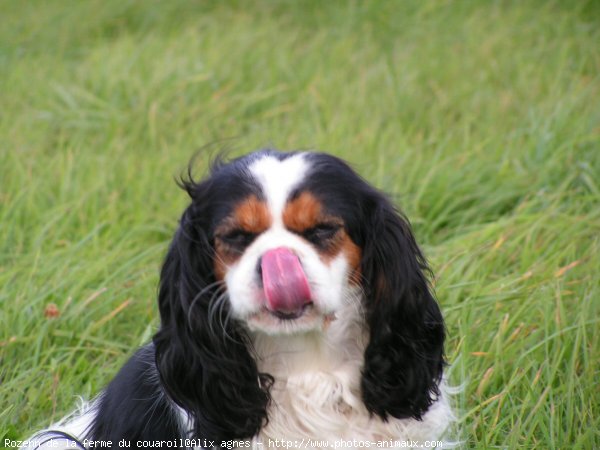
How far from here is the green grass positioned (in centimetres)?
321

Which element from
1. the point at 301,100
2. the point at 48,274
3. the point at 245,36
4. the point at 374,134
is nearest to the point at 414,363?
the point at 48,274

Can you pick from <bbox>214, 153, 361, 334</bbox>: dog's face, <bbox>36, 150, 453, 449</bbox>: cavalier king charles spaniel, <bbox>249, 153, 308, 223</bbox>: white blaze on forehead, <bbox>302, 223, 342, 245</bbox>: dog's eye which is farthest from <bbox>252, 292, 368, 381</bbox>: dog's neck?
<bbox>249, 153, 308, 223</bbox>: white blaze on forehead

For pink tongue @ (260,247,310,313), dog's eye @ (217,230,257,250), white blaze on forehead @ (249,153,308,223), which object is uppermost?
white blaze on forehead @ (249,153,308,223)

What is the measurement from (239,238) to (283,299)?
0.71 ft

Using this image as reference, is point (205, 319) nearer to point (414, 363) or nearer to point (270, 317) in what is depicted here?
point (270, 317)

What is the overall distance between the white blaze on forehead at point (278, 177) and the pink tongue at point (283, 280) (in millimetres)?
120

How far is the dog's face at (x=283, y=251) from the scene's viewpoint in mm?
2279

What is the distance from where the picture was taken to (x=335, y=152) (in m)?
4.70

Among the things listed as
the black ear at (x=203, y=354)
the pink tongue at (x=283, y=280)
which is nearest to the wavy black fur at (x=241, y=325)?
the black ear at (x=203, y=354)

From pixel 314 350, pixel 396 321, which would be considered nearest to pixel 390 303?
pixel 396 321

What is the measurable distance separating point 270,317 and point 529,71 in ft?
12.3

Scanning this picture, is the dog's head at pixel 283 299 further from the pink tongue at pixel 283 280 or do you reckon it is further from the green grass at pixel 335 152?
the green grass at pixel 335 152

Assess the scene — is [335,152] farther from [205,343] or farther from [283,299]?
[283,299]

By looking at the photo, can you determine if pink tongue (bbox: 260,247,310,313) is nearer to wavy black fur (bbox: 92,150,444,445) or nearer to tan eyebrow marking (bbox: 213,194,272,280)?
tan eyebrow marking (bbox: 213,194,272,280)
